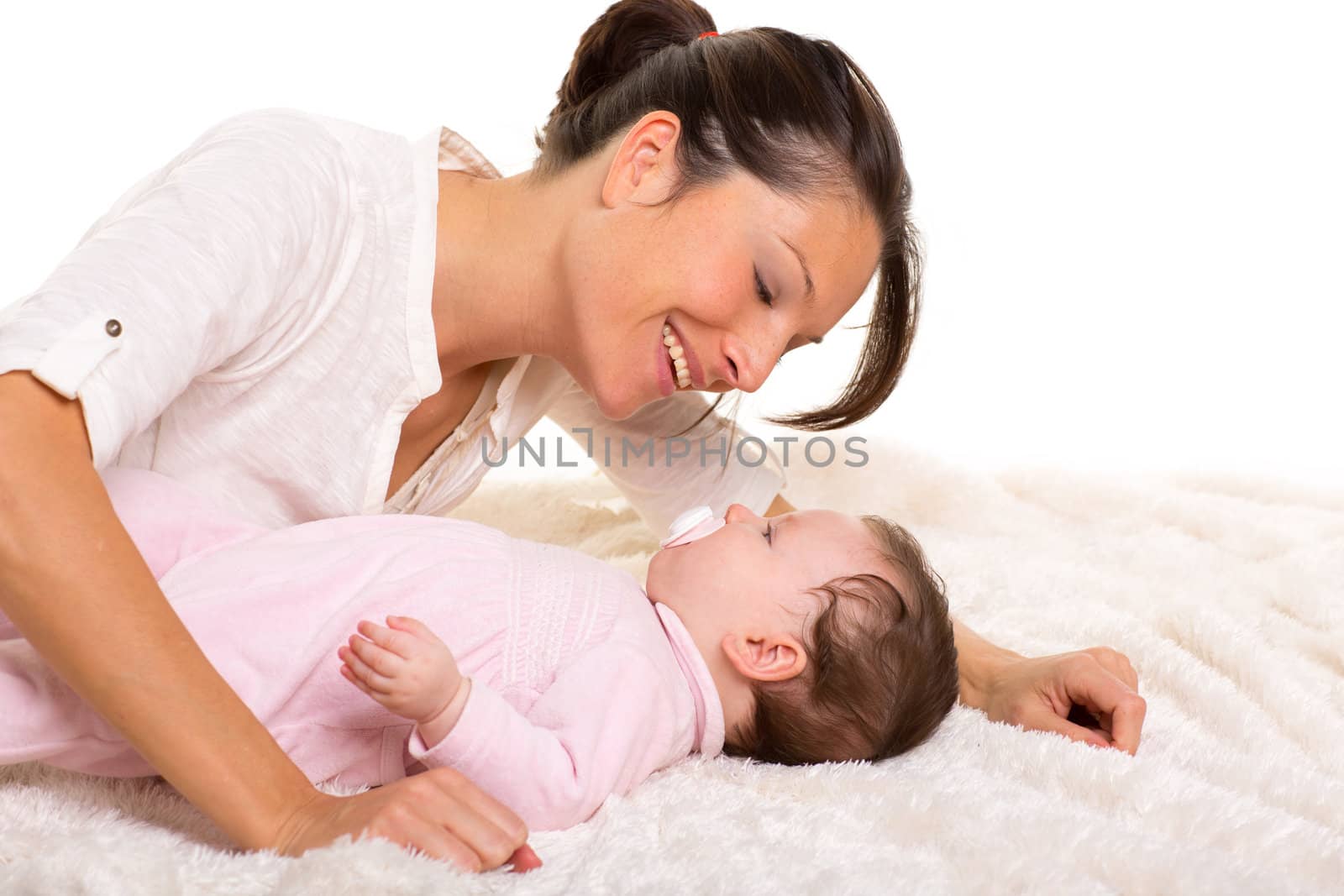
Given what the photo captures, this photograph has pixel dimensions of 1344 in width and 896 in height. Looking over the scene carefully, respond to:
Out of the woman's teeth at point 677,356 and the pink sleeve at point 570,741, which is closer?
the pink sleeve at point 570,741

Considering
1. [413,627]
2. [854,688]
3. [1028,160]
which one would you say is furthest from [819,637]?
[1028,160]

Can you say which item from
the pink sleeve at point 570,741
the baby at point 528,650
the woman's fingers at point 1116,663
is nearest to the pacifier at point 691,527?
the baby at point 528,650

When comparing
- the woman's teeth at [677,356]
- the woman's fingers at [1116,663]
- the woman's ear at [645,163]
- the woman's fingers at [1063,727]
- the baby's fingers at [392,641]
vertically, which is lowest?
the woman's fingers at [1063,727]

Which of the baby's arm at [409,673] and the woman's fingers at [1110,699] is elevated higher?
the baby's arm at [409,673]

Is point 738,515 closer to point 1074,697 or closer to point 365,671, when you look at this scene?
point 1074,697

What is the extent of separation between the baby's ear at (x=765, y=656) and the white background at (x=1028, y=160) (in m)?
→ 1.56

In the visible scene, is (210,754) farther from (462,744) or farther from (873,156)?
(873,156)

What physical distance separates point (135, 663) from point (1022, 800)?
779mm

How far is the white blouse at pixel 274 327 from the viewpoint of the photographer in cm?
103

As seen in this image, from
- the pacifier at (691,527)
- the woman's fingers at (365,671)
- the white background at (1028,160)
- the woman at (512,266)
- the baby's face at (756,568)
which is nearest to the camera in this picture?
the woman's fingers at (365,671)

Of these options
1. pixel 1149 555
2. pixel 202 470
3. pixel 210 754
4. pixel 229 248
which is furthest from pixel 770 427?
pixel 210 754

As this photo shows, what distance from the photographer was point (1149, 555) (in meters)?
2.02

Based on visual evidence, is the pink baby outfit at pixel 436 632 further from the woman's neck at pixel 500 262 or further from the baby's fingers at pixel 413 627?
the woman's neck at pixel 500 262

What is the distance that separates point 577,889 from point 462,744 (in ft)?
0.58
